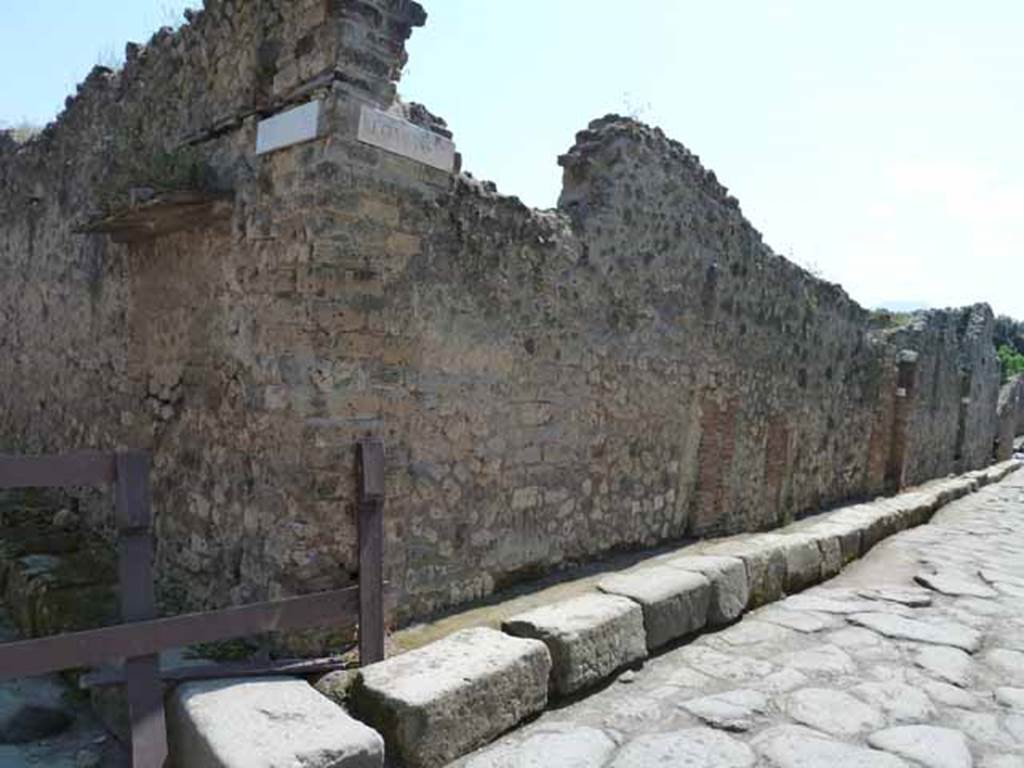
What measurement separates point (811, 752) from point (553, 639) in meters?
1.22

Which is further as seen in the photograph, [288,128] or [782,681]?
[782,681]

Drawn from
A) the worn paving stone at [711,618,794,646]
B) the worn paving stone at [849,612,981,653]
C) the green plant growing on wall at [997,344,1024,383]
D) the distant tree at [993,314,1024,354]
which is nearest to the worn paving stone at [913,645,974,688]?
the worn paving stone at [849,612,981,653]

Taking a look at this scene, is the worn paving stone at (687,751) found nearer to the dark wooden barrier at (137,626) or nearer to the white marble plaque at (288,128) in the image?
the dark wooden barrier at (137,626)

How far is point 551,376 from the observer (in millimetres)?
5180

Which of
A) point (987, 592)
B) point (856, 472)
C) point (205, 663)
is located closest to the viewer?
point (205, 663)

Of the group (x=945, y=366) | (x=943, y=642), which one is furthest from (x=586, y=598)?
(x=945, y=366)

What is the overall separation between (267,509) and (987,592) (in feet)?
18.0

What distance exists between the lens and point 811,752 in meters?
3.48

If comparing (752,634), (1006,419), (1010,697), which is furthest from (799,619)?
(1006,419)

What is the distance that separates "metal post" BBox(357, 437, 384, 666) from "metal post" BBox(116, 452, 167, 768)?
876 millimetres

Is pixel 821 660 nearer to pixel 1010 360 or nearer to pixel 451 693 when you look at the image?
pixel 451 693

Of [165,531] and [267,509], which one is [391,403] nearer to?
[267,509]

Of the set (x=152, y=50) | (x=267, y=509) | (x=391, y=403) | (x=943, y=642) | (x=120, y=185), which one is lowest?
(x=943, y=642)

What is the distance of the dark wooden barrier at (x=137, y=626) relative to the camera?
289 centimetres
